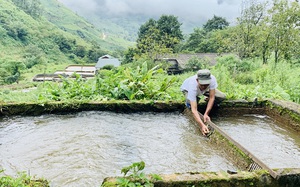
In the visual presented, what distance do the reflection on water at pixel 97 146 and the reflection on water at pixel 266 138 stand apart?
670 mm

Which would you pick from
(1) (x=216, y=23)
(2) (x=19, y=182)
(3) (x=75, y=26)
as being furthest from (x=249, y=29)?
(3) (x=75, y=26)

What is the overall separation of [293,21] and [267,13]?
2090 millimetres

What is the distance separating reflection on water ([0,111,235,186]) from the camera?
12.4 ft

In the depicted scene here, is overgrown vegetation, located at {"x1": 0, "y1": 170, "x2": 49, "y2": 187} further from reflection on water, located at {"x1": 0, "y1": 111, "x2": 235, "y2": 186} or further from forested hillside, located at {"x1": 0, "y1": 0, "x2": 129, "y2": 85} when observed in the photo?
forested hillside, located at {"x1": 0, "y1": 0, "x2": 129, "y2": 85}

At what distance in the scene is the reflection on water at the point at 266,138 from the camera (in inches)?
168

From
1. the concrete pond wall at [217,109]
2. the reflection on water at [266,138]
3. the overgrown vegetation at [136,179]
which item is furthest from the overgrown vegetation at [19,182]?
the reflection on water at [266,138]

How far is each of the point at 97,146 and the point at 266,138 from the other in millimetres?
3017

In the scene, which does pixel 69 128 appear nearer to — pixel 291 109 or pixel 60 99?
pixel 60 99

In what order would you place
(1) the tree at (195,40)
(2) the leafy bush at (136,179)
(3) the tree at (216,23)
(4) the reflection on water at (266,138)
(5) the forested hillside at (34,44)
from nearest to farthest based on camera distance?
(2) the leafy bush at (136,179), (4) the reflection on water at (266,138), (1) the tree at (195,40), (3) the tree at (216,23), (5) the forested hillside at (34,44)

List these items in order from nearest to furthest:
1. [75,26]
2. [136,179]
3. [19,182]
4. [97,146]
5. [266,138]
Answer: [19,182] → [136,179] → [97,146] → [266,138] → [75,26]

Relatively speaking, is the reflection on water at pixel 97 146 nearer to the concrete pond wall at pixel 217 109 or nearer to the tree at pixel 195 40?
the concrete pond wall at pixel 217 109

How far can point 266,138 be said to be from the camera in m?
5.18

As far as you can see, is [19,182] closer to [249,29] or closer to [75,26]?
[249,29]

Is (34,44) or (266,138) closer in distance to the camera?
(266,138)
